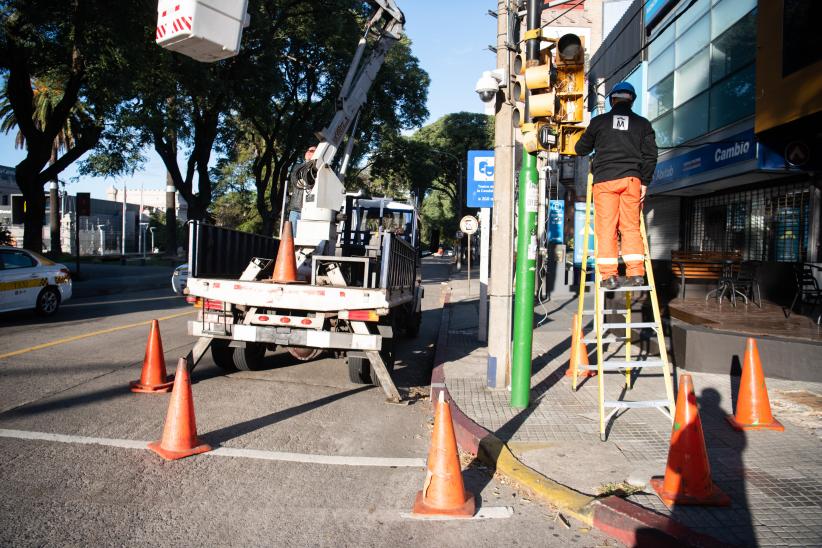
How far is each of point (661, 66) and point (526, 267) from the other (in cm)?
1423

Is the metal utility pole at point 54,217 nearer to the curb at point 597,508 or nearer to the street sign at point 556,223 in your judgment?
the street sign at point 556,223

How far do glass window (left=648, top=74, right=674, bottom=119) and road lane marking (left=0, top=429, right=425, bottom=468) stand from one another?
1521cm

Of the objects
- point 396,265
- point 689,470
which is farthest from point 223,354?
point 689,470

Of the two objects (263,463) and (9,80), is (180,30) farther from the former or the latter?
(9,80)

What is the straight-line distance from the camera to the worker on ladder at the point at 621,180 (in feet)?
18.7

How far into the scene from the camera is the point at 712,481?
13.5 feet

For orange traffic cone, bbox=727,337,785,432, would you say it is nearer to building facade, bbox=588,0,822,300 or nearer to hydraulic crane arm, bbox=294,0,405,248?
building facade, bbox=588,0,822,300

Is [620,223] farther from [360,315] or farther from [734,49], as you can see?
[734,49]

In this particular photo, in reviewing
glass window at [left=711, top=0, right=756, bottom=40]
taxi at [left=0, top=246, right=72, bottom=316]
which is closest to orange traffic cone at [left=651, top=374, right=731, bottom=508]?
glass window at [left=711, top=0, right=756, bottom=40]

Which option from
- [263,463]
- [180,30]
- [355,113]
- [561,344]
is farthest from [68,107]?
[263,463]

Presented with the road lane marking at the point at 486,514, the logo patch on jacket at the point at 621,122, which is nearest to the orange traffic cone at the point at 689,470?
the road lane marking at the point at 486,514

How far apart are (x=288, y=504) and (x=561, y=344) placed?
23.4ft

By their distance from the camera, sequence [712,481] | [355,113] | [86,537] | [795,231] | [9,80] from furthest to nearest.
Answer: [9,80], [795,231], [355,113], [712,481], [86,537]

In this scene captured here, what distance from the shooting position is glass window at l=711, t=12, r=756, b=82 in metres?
12.9
